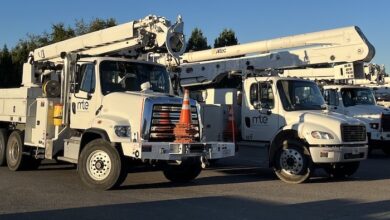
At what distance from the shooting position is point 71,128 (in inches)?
491

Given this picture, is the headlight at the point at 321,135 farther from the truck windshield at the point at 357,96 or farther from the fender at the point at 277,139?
the truck windshield at the point at 357,96

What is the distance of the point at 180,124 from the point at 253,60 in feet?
26.6

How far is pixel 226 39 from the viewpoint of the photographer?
53.7 m

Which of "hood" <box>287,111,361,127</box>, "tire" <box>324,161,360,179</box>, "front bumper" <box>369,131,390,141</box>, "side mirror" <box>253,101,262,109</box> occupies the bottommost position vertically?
"tire" <box>324,161,360,179</box>

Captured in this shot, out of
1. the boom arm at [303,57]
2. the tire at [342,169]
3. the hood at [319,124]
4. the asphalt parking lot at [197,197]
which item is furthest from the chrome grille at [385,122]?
the hood at [319,124]

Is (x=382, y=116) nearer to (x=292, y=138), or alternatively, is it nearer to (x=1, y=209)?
(x=292, y=138)

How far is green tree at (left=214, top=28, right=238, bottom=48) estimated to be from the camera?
5344 cm

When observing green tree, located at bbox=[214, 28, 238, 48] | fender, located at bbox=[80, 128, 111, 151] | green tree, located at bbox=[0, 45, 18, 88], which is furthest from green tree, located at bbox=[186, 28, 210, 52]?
fender, located at bbox=[80, 128, 111, 151]

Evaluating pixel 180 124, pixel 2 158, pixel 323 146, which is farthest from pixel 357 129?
pixel 2 158

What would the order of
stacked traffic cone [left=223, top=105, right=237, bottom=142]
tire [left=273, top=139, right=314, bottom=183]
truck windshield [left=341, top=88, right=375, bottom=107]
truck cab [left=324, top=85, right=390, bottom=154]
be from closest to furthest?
tire [left=273, top=139, right=314, bottom=183] < stacked traffic cone [left=223, top=105, right=237, bottom=142] < truck cab [left=324, top=85, right=390, bottom=154] < truck windshield [left=341, top=88, right=375, bottom=107]

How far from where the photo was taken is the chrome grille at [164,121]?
10.7 meters

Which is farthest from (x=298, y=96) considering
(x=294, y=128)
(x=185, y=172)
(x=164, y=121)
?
(x=164, y=121)

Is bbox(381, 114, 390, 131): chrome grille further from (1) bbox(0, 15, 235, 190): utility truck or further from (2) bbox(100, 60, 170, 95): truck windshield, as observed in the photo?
(2) bbox(100, 60, 170, 95): truck windshield

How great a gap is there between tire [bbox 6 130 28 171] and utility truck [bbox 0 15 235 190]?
26 millimetres
